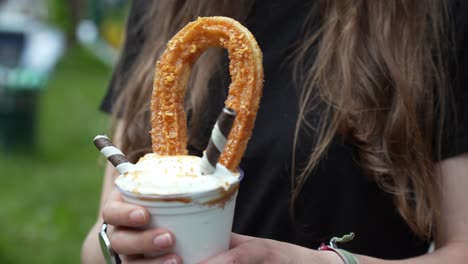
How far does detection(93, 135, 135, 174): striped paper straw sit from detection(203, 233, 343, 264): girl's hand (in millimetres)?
229

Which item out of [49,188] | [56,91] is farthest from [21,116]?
[56,91]

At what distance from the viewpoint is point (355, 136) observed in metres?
1.77

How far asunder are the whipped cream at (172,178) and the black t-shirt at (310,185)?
0.50 meters

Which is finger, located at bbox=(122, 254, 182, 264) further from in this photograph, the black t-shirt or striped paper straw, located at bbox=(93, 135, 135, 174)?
the black t-shirt

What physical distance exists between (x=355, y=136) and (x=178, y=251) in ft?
2.15

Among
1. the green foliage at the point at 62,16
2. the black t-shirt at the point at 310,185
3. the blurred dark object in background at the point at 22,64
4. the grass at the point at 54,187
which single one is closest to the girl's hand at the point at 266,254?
the black t-shirt at the point at 310,185

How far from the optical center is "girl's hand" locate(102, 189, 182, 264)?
4.07ft

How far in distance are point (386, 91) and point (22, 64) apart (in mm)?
8263

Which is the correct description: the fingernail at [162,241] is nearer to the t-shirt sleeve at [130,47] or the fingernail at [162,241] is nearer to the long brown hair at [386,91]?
the long brown hair at [386,91]

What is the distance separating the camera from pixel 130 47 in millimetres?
2145

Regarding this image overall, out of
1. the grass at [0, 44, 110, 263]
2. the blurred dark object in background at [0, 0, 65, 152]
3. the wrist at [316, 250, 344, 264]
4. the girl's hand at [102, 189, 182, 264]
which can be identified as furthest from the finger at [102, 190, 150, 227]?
the blurred dark object in background at [0, 0, 65, 152]

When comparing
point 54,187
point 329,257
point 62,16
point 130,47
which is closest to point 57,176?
point 54,187

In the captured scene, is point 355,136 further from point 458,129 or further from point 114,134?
point 114,134

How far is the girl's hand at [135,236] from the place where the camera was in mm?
1240
